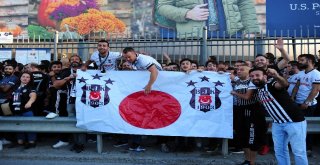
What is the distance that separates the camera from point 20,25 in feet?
57.6

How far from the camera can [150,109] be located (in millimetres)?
6316

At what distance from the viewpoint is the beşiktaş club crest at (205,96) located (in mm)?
6234

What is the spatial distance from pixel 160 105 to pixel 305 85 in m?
2.52

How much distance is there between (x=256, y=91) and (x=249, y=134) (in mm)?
683

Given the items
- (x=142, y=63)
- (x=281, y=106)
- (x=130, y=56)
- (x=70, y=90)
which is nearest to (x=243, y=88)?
(x=281, y=106)

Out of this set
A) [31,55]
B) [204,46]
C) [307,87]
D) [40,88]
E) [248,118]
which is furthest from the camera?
[31,55]

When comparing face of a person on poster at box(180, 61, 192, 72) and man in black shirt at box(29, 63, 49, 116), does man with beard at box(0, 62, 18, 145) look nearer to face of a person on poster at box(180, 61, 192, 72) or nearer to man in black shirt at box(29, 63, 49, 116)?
man in black shirt at box(29, 63, 49, 116)

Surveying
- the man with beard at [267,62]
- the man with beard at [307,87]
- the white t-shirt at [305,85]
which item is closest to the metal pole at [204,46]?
the man with beard at [267,62]

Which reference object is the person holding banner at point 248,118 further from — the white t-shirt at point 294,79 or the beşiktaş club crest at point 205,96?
Result: the white t-shirt at point 294,79

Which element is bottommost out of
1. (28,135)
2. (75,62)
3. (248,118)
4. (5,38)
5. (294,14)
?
(28,135)

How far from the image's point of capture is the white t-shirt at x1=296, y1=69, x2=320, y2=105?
5984 millimetres

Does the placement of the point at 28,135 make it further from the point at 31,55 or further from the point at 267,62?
the point at 267,62

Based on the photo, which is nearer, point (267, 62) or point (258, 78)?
point (258, 78)

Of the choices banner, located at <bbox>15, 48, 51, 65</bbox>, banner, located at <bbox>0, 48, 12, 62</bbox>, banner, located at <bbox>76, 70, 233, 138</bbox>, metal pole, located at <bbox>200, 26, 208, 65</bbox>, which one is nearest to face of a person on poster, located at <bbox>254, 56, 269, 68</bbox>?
banner, located at <bbox>76, 70, 233, 138</bbox>
